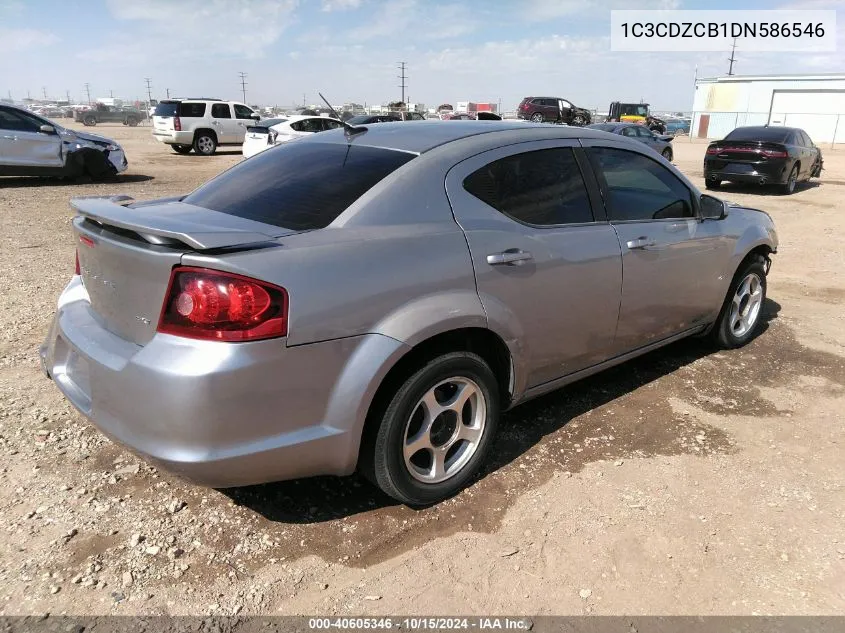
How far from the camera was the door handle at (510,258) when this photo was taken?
9.37 ft

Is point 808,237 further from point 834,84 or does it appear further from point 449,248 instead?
point 834,84

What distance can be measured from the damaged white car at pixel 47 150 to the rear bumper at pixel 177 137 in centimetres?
794

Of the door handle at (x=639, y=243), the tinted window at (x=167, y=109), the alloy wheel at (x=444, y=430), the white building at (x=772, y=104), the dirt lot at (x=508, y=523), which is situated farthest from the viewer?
the white building at (x=772, y=104)

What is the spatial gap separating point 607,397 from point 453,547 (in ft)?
6.00

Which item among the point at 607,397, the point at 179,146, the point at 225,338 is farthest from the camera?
the point at 179,146

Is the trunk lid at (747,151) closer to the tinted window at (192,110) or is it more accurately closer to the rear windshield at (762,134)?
the rear windshield at (762,134)

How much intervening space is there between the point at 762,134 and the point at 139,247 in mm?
15746

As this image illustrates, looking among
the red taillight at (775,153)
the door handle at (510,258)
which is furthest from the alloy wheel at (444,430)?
the red taillight at (775,153)

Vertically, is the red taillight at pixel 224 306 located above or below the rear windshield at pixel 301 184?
below

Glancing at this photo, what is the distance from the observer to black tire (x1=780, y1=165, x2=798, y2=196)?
14422mm

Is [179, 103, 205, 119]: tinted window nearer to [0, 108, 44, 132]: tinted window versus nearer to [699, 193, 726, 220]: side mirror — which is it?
[0, 108, 44, 132]: tinted window

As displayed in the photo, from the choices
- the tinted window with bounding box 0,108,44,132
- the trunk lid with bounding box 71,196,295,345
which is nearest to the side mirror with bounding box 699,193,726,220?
the trunk lid with bounding box 71,196,295,345

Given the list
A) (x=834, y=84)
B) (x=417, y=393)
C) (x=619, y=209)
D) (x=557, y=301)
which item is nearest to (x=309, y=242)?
(x=417, y=393)

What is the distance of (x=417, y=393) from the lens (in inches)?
103
